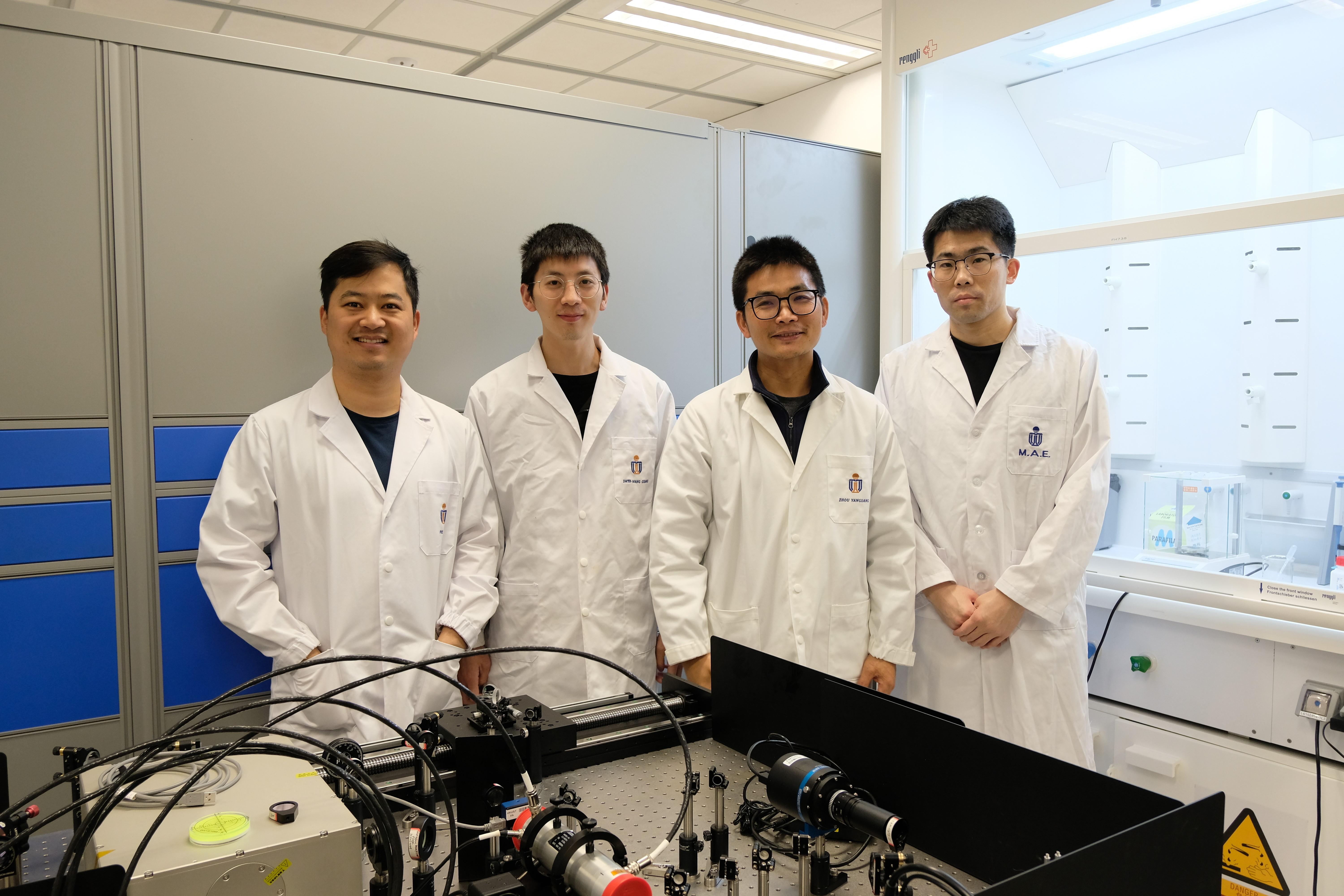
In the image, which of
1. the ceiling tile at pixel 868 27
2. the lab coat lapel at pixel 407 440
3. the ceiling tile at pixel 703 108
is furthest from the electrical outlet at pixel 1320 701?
the ceiling tile at pixel 703 108

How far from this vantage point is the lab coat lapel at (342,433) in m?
1.88

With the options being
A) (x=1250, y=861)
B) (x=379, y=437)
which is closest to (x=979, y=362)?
(x=1250, y=861)

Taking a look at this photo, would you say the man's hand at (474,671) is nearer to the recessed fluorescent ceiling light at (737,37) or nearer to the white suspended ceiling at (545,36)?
the white suspended ceiling at (545,36)

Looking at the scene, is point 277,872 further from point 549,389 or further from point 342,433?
point 549,389

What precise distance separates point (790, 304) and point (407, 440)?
905mm

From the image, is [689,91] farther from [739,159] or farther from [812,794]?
[812,794]

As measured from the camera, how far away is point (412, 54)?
4375 millimetres

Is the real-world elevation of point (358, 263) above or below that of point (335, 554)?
above

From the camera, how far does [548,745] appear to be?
1.05 m

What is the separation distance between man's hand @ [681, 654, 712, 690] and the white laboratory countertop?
1.21 meters

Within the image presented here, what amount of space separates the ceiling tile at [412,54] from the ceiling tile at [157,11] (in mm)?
634

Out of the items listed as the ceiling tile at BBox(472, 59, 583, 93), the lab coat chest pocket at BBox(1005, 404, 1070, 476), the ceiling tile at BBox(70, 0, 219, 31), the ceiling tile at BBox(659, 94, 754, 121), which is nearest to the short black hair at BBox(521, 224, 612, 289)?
the lab coat chest pocket at BBox(1005, 404, 1070, 476)

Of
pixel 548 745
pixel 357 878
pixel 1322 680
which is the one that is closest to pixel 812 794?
pixel 548 745

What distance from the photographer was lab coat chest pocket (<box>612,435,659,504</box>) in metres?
2.16
